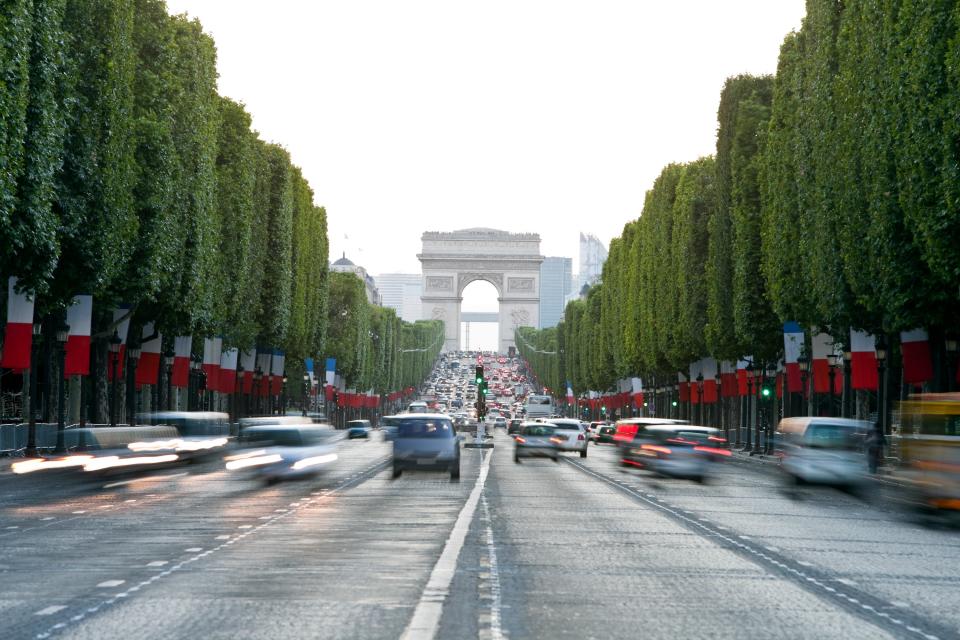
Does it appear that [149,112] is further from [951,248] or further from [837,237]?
[951,248]

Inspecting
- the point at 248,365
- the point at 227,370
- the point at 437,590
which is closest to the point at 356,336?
the point at 248,365

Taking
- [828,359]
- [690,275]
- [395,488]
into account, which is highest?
[690,275]

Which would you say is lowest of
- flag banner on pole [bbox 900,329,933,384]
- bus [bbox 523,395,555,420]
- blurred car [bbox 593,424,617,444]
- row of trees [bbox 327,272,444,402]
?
blurred car [bbox 593,424,617,444]

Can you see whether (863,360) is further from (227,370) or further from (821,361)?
(227,370)

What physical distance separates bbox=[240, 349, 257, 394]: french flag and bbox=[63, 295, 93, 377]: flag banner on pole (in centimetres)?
2984

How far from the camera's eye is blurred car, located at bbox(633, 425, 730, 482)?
137ft

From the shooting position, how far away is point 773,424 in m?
83.4

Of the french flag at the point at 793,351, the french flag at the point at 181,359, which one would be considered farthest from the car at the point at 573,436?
the french flag at the point at 181,359

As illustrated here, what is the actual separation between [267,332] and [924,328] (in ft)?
149

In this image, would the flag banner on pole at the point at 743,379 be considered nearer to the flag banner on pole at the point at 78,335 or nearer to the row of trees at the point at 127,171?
the row of trees at the point at 127,171

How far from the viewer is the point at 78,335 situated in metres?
49.2

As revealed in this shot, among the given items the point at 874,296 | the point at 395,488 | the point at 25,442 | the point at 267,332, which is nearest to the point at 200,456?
the point at 395,488

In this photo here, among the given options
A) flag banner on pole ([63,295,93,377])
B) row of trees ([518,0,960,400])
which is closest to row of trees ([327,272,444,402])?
row of trees ([518,0,960,400])

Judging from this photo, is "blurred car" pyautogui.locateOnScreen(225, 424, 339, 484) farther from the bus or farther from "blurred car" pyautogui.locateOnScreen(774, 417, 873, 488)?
the bus
